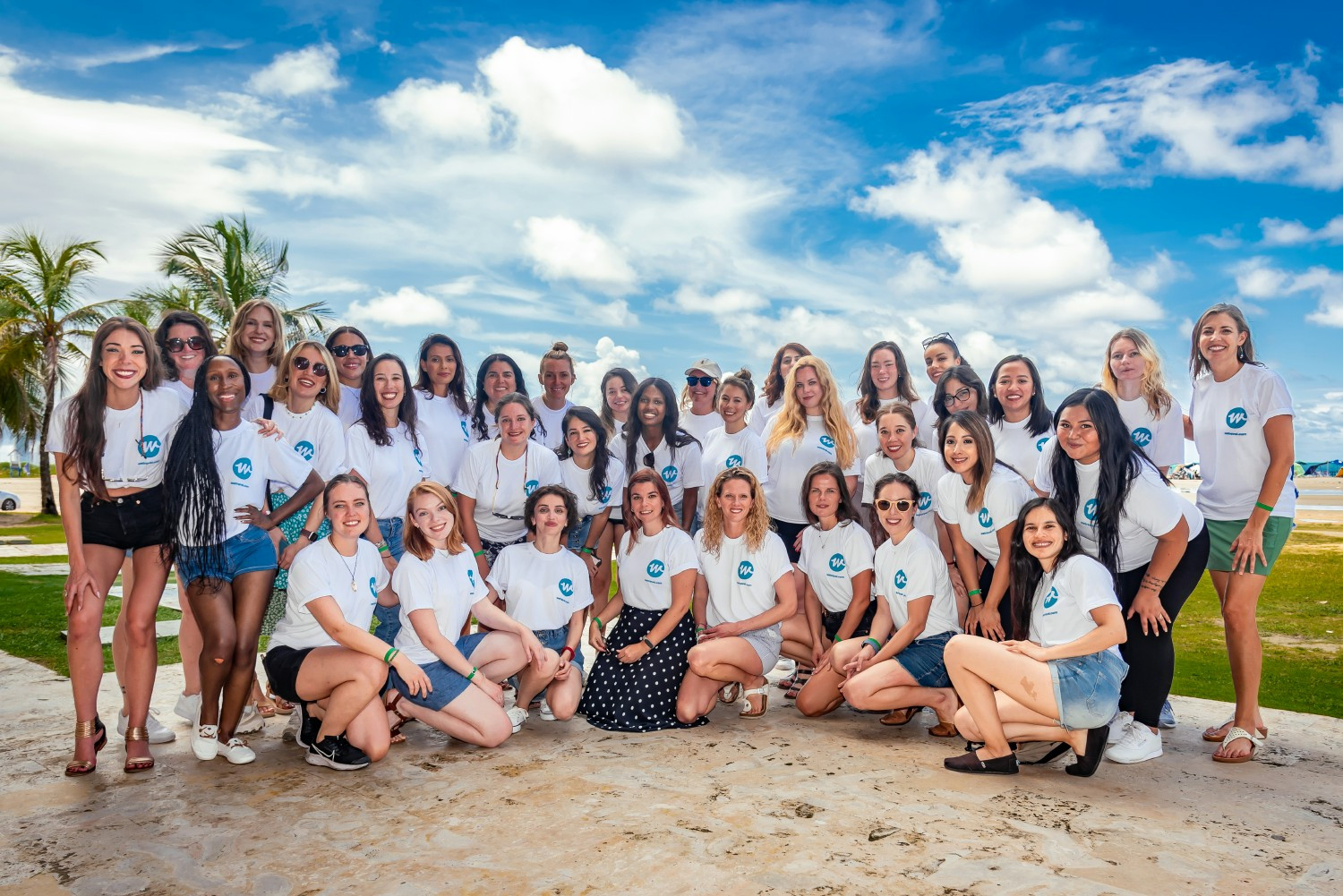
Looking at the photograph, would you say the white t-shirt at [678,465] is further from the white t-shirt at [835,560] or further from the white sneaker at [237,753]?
the white sneaker at [237,753]

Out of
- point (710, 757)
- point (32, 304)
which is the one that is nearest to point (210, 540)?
point (710, 757)

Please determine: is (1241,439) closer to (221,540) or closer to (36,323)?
(221,540)

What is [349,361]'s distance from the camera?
5.78 metres

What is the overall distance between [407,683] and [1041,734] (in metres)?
2.95

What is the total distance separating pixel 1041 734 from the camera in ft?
14.3

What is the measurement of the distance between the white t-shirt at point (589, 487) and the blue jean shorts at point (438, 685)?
1.38 metres

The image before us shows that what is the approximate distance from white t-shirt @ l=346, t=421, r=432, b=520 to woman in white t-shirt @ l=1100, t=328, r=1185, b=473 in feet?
12.9

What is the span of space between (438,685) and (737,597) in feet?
5.58

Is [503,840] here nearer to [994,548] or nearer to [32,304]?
[994,548]

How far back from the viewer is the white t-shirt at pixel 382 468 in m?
5.26

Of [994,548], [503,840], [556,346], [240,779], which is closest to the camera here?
[503,840]

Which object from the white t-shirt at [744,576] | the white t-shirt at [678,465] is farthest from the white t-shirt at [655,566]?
the white t-shirt at [678,465]

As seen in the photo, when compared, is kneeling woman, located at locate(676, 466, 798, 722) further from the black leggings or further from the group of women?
the black leggings

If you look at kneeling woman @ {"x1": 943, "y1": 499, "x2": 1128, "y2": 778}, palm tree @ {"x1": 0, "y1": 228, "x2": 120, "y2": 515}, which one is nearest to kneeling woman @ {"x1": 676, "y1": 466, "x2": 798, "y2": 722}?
kneeling woman @ {"x1": 943, "y1": 499, "x2": 1128, "y2": 778}
